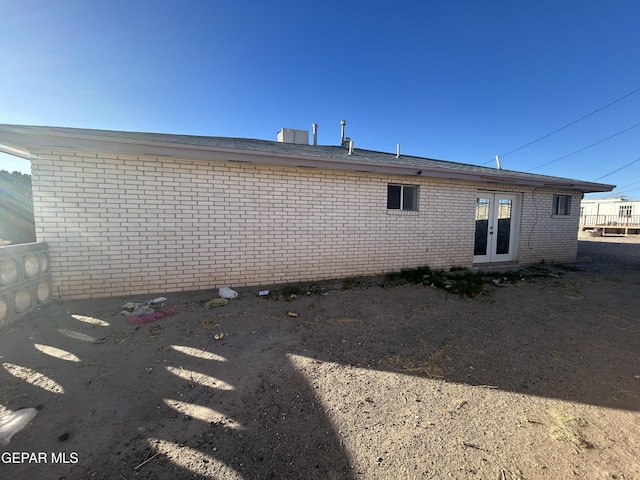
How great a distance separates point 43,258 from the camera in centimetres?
425

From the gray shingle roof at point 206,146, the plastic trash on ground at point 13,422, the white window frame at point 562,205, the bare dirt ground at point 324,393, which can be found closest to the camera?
the bare dirt ground at point 324,393

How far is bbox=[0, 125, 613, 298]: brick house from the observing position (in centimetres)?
444

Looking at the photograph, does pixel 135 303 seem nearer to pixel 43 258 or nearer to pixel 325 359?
pixel 43 258

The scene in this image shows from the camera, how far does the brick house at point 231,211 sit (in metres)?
4.44

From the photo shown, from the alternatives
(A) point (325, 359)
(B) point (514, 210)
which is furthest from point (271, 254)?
(B) point (514, 210)

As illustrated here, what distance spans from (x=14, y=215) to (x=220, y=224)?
18.9ft

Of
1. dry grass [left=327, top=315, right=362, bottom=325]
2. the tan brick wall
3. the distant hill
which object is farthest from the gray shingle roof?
the distant hill

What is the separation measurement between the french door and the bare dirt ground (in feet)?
12.5

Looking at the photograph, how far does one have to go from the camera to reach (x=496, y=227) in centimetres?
821

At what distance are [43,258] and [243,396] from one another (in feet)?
14.3

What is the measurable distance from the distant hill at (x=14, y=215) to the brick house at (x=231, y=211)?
2.70 meters

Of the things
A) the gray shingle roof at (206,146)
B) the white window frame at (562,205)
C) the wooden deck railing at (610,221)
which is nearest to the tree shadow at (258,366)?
the gray shingle roof at (206,146)
